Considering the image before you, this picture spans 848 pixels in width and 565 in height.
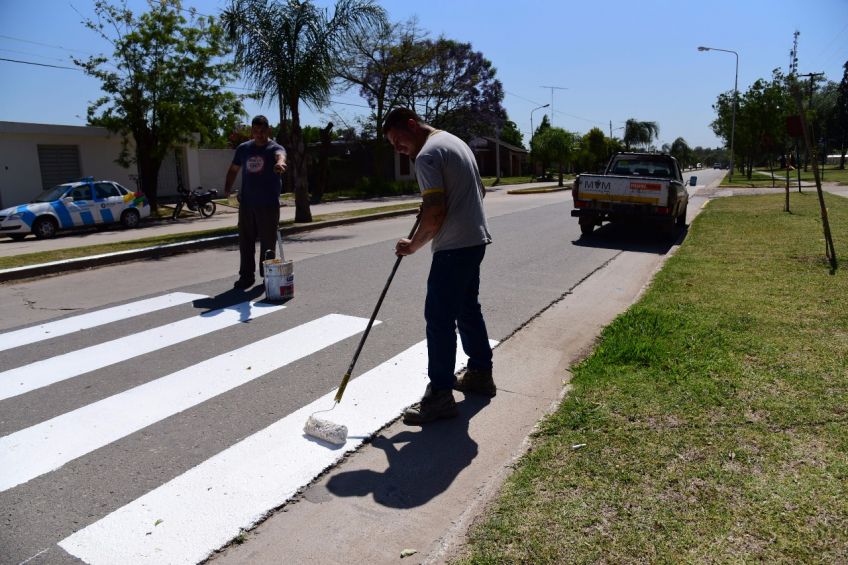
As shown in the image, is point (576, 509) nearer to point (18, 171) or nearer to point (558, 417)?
point (558, 417)

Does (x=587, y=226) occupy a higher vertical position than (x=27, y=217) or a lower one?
lower

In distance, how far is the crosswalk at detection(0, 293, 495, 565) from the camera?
2984 mm

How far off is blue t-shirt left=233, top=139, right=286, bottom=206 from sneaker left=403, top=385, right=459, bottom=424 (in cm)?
480

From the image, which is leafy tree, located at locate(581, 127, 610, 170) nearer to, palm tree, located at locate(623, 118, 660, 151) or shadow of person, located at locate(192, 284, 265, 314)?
palm tree, located at locate(623, 118, 660, 151)

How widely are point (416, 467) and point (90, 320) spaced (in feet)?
15.7

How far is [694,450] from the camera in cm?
345

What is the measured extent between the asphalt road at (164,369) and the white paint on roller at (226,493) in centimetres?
2

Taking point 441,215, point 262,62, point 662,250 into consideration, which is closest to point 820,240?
point 662,250

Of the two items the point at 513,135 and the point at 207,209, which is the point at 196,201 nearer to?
the point at 207,209

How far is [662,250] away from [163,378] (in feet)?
32.9

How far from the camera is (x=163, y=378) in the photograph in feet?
16.4

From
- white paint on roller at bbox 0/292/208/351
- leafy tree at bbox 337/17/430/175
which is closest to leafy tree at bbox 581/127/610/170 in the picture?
leafy tree at bbox 337/17/430/175

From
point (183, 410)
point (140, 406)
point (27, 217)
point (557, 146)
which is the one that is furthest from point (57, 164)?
point (557, 146)

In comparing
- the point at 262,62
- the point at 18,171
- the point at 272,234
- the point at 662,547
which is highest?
the point at 262,62
